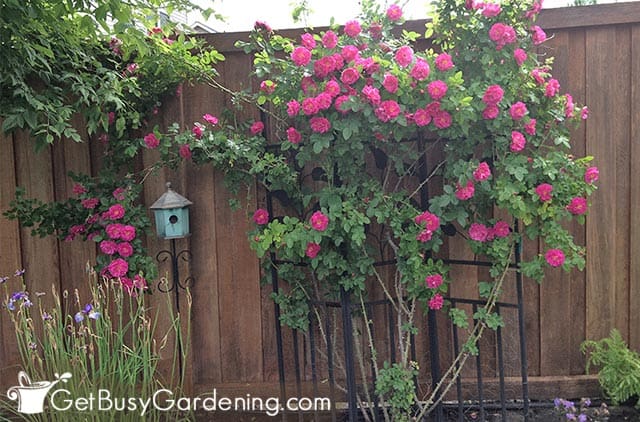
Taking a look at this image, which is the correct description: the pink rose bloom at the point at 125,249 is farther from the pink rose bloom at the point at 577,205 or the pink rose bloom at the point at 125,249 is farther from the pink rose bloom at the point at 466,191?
the pink rose bloom at the point at 577,205

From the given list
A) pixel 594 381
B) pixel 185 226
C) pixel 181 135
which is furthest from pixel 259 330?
pixel 594 381

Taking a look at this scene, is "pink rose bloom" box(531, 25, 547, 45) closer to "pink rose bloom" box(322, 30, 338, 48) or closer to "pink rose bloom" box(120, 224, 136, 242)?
"pink rose bloom" box(322, 30, 338, 48)

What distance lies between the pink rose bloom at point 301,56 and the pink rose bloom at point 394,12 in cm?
33

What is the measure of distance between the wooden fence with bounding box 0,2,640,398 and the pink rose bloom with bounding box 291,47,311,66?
44 cm

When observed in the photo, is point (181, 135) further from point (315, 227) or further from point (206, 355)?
point (206, 355)

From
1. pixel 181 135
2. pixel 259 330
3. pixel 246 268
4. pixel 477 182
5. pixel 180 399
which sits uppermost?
pixel 181 135

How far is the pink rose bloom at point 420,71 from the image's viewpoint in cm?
168

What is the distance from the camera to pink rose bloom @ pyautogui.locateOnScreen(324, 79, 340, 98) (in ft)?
5.69

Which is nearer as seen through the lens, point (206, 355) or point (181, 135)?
point (181, 135)

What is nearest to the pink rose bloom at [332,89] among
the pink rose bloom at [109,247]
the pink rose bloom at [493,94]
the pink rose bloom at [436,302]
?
the pink rose bloom at [493,94]

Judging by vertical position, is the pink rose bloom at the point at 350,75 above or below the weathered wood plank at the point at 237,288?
above

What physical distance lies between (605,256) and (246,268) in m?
1.53

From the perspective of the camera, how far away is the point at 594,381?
222 centimetres

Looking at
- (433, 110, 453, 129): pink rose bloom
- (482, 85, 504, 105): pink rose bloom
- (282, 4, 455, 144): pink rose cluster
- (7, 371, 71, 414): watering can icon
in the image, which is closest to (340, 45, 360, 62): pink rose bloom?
(282, 4, 455, 144): pink rose cluster
